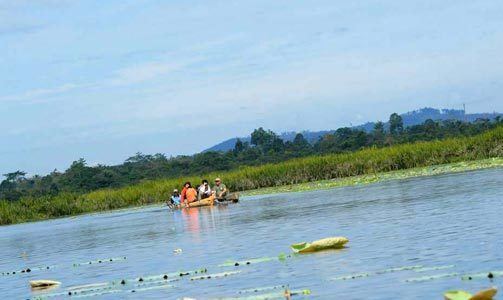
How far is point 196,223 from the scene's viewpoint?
3073 centimetres

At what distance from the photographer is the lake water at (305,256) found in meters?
13.3

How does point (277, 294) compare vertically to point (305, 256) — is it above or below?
below

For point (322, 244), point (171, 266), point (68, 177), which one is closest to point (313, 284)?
point (322, 244)

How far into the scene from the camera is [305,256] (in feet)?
54.1

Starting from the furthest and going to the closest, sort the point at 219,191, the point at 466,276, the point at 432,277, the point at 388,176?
the point at 388,176 < the point at 219,191 < the point at 432,277 < the point at 466,276

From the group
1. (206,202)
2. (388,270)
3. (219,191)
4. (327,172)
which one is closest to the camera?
(388,270)

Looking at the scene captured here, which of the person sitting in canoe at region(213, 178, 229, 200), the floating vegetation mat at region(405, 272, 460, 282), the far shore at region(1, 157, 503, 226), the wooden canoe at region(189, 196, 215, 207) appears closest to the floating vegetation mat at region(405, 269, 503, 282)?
the floating vegetation mat at region(405, 272, 460, 282)

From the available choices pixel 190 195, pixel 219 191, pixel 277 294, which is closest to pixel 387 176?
pixel 219 191

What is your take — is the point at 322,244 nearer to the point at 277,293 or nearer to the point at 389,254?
the point at 389,254

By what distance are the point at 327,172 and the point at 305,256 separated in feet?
112

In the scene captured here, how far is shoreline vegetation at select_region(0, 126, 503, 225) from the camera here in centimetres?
4681

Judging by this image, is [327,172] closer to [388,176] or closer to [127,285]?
[388,176]

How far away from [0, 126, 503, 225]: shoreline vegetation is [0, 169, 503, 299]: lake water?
39.3ft

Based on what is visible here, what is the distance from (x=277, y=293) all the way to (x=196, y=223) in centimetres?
1791
